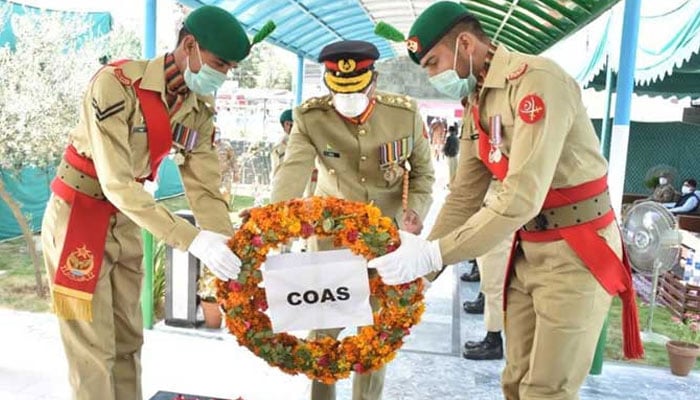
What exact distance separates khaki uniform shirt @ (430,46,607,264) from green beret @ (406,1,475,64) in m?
0.20

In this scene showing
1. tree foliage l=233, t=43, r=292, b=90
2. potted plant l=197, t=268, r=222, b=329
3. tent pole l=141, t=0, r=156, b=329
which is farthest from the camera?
tree foliage l=233, t=43, r=292, b=90

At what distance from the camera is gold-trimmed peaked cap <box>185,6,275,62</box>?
242 centimetres

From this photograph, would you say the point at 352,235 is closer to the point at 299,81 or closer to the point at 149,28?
the point at 149,28

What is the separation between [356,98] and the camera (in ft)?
9.49

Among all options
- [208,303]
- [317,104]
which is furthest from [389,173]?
[208,303]

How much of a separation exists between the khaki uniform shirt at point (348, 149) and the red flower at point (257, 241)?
0.80 metres

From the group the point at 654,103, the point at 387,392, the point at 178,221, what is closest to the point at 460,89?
the point at 178,221

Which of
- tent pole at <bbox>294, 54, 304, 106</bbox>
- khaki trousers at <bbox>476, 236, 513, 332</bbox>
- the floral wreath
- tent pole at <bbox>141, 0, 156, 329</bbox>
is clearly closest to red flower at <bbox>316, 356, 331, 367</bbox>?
the floral wreath

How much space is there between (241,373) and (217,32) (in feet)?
7.35

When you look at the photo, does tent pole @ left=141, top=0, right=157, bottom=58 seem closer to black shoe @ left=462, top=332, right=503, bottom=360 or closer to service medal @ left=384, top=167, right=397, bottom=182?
service medal @ left=384, top=167, right=397, bottom=182

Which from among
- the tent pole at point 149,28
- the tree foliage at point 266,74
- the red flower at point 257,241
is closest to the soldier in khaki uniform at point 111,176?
the red flower at point 257,241

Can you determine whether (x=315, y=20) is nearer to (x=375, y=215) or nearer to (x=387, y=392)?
(x=387, y=392)

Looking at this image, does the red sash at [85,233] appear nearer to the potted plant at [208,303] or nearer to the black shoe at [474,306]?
the potted plant at [208,303]

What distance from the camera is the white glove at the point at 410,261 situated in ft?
6.79
